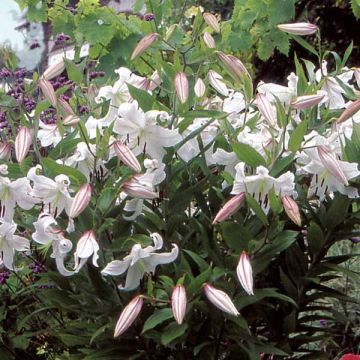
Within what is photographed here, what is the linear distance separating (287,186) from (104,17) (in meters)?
2.17

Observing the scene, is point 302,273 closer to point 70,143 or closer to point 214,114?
point 214,114

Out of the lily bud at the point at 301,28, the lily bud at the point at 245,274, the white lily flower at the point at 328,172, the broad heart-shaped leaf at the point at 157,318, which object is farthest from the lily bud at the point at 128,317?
the lily bud at the point at 301,28

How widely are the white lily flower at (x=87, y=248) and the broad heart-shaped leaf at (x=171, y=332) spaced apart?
0.55 feet

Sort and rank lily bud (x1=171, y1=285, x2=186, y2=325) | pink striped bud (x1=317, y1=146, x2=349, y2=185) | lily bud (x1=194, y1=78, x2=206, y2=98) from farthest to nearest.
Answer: lily bud (x1=194, y1=78, x2=206, y2=98) < pink striped bud (x1=317, y1=146, x2=349, y2=185) < lily bud (x1=171, y1=285, x2=186, y2=325)

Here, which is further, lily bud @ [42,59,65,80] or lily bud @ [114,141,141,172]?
lily bud @ [42,59,65,80]

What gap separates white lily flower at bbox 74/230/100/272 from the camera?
1228mm

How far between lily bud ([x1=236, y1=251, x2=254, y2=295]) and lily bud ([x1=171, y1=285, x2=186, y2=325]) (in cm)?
9

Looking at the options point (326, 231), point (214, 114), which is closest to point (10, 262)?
point (214, 114)

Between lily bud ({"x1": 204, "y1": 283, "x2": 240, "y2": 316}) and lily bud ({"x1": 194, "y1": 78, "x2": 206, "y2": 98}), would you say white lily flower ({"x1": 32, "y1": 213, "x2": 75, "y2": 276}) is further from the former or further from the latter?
lily bud ({"x1": 194, "y1": 78, "x2": 206, "y2": 98})

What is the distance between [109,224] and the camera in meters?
1.28

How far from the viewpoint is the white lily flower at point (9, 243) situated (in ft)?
4.41

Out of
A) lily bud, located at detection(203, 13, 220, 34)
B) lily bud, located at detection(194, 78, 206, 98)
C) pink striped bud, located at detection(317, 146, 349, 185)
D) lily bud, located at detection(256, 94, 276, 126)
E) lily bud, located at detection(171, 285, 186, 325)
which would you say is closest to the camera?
lily bud, located at detection(171, 285, 186, 325)

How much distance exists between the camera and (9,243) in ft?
4.56

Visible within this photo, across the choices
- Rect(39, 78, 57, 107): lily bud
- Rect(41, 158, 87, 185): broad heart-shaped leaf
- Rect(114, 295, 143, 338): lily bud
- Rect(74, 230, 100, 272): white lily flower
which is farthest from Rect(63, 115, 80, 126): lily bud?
Rect(114, 295, 143, 338): lily bud
